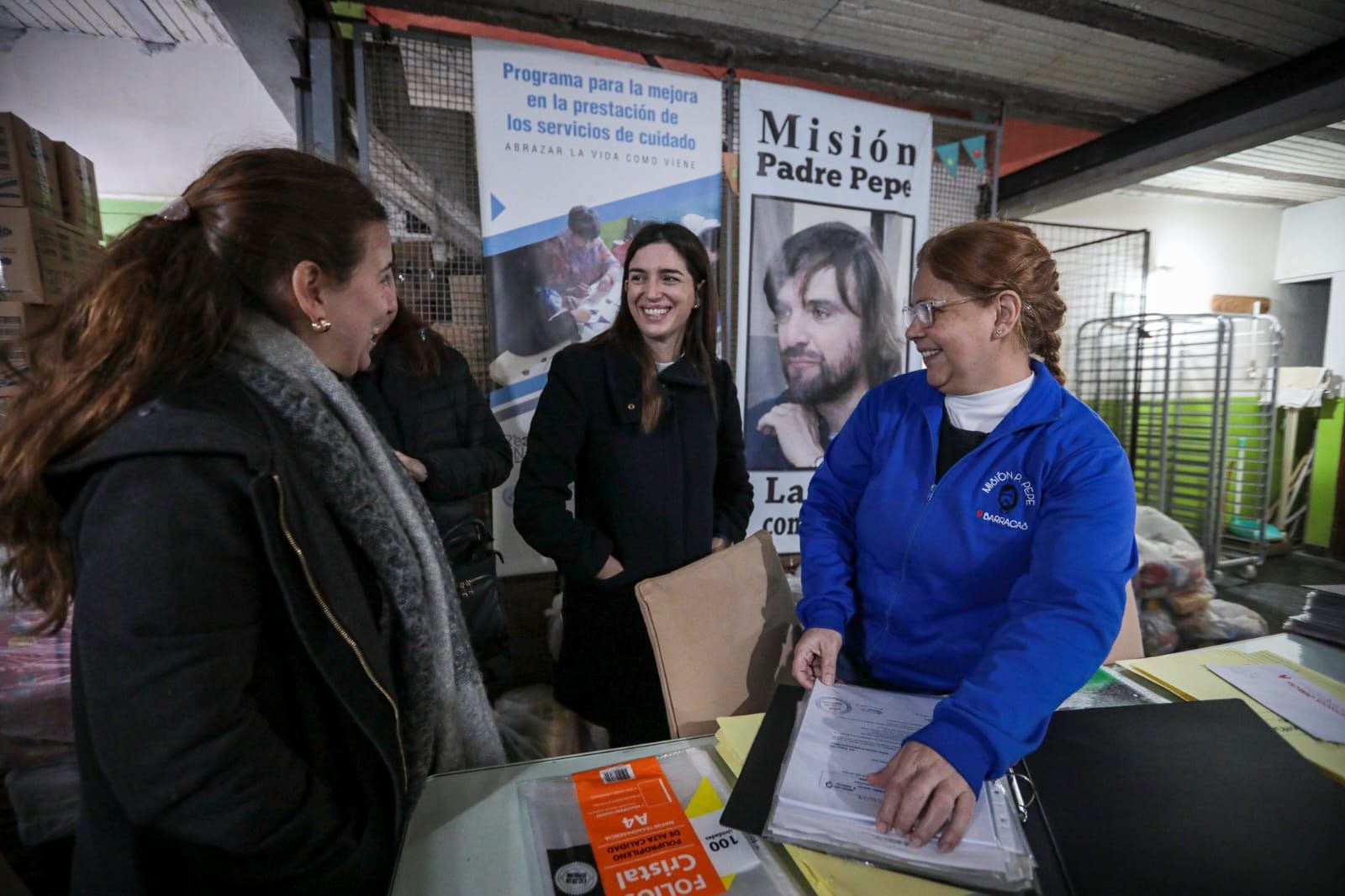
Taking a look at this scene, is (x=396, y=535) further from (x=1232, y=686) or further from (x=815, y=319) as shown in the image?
(x=815, y=319)

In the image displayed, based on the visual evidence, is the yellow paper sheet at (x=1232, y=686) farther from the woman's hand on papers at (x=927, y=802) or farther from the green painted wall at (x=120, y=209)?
the green painted wall at (x=120, y=209)

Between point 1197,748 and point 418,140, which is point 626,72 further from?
point 1197,748

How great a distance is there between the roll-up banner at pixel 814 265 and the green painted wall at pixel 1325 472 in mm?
4989

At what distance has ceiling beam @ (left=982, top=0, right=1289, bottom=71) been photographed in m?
2.30

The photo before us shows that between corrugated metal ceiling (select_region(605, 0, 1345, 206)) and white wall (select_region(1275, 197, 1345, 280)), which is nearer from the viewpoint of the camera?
corrugated metal ceiling (select_region(605, 0, 1345, 206))

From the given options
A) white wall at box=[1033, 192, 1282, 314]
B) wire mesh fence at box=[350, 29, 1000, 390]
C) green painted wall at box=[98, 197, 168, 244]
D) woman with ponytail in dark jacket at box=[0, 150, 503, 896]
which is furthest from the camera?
white wall at box=[1033, 192, 1282, 314]

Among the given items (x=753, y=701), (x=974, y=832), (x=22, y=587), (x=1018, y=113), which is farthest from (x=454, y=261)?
(x=1018, y=113)

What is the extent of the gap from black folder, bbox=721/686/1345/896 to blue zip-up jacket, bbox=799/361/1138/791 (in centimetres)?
9

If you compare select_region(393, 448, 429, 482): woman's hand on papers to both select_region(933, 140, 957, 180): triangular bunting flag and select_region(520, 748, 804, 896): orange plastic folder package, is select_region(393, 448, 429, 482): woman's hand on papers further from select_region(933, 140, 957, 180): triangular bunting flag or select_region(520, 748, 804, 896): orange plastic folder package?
select_region(933, 140, 957, 180): triangular bunting flag

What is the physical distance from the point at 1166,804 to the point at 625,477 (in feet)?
3.98

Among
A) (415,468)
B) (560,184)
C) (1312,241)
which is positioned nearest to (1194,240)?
(1312,241)

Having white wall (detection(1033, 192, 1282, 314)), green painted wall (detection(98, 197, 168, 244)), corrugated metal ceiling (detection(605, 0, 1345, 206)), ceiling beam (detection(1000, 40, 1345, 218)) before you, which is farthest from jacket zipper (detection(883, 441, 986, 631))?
white wall (detection(1033, 192, 1282, 314))

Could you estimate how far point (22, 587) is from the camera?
0.84 m

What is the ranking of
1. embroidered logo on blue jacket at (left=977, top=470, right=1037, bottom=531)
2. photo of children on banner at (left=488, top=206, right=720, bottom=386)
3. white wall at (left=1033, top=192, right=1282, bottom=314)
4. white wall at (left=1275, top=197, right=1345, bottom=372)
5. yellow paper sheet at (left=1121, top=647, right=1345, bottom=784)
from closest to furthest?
yellow paper sheet at (left=1121, top=647, right=1345, bottom=784) → embroidered logo on blue jacket at (left=977, top=470, right=1037, bottom=531) → photo of children on banner at (left=488, top=206, right=720, bottom=386) → white wall at (left=1033, top=192, right=1282, bottom=314) → white wall at (left=1275, top=197, right=1345, bottom=372)
